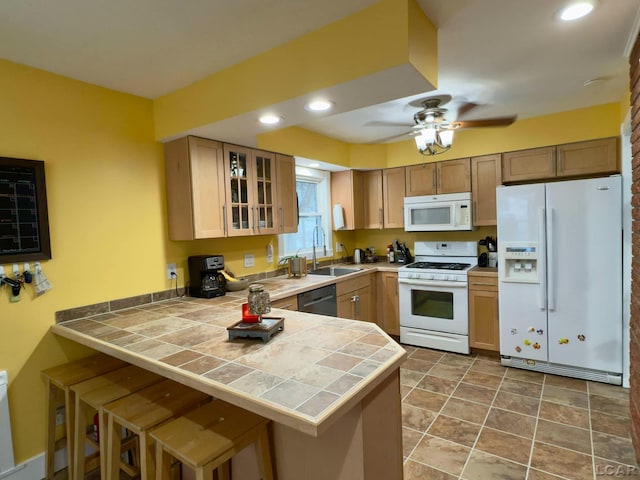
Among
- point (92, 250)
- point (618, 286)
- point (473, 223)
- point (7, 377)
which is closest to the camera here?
point (7, 377)

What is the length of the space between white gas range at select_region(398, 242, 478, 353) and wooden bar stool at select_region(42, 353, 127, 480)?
281 centimetres

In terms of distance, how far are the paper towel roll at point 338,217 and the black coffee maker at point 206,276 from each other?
6.28 ft

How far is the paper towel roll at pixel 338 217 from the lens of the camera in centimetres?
432

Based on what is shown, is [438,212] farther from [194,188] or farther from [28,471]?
[28,471]

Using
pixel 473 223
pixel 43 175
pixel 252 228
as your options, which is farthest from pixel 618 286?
pixel 43 175

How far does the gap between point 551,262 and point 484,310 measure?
78 cm

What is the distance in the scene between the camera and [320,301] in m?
3.17

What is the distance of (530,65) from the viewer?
2268 mm

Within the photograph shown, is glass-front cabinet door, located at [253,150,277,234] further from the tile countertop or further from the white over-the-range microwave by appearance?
the white over-the-range microwave

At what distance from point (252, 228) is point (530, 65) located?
91.3 inches

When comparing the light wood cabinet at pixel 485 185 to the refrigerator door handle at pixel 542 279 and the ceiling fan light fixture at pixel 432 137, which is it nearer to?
the refrigerator door handle at pixel 542 279

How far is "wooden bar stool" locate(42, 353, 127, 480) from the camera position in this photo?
6.29ft

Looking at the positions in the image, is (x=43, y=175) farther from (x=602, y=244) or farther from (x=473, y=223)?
(x=602, y=244)

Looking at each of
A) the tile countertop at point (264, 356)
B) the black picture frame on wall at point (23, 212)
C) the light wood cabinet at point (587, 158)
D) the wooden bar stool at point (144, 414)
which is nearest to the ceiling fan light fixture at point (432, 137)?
the light wood cabinet at point (587, 158)
